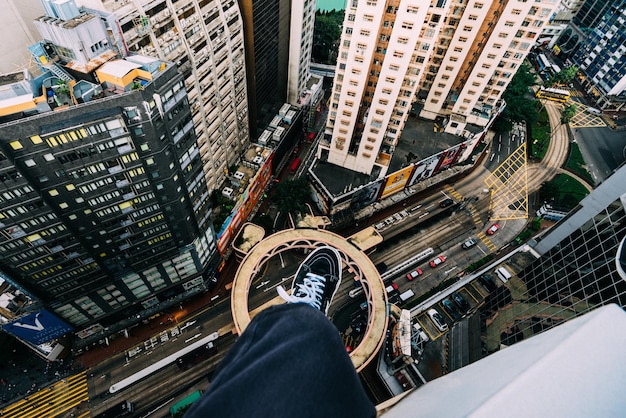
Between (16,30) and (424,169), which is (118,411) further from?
(424,169)

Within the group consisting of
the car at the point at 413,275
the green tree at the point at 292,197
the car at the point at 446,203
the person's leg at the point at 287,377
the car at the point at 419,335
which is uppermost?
the person's leg at the point at 287,377

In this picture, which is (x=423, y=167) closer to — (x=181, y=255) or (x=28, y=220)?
(x=181, y=255)

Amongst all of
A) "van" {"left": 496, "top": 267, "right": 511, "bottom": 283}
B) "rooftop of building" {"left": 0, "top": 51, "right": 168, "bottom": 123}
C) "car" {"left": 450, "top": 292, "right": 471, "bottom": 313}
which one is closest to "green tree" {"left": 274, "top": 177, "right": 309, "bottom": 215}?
"car" {"left": 450, "top": 292, "right": 471, "bottom": 313}

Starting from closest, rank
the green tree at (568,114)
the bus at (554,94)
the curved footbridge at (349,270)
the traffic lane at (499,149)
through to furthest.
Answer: the curved footbridge at (349,270) < the traffic lane at (499,149) < the green tree at (568,114) < the bus at (554,94)

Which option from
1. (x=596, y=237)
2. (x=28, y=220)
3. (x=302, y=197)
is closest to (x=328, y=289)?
(x=302, y=197)

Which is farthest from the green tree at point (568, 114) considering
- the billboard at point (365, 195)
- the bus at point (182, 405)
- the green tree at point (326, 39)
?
the bus at point (182, 405)

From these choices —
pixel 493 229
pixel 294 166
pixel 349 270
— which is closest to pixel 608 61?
pixel 493 229

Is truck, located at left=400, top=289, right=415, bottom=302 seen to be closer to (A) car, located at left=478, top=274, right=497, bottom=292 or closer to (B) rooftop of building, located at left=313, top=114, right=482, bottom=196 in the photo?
(A) car, located at left=478, top=274, right=497, bottom=292

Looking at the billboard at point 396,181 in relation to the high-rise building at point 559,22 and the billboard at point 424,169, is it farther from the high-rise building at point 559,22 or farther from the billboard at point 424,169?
the high-rise building at point 559,22
